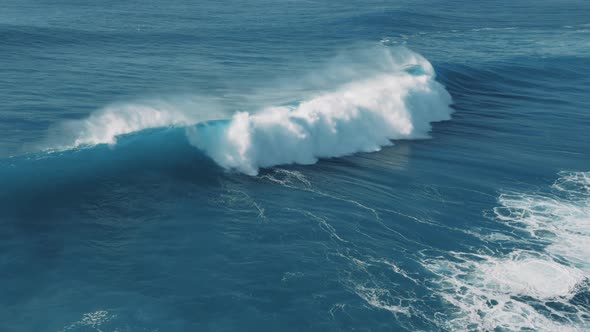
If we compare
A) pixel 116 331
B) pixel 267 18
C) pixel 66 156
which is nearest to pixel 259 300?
pixel 116 331

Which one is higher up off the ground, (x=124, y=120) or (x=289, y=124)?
(x=124, y=120)

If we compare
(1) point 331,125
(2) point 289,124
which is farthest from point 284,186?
(1) point 331,125

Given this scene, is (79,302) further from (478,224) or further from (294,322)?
(478,224)

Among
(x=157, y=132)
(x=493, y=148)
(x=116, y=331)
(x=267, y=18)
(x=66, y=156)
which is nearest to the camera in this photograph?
(x=116, y=331)

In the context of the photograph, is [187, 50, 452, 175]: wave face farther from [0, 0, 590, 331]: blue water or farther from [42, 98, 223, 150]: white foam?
[42, 98, 223, 150]: white foam

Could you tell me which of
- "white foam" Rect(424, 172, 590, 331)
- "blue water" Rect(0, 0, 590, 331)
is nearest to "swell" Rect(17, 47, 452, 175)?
"blue water" Rect(0, 0, 590, 331)

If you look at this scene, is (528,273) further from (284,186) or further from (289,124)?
(289,124)
